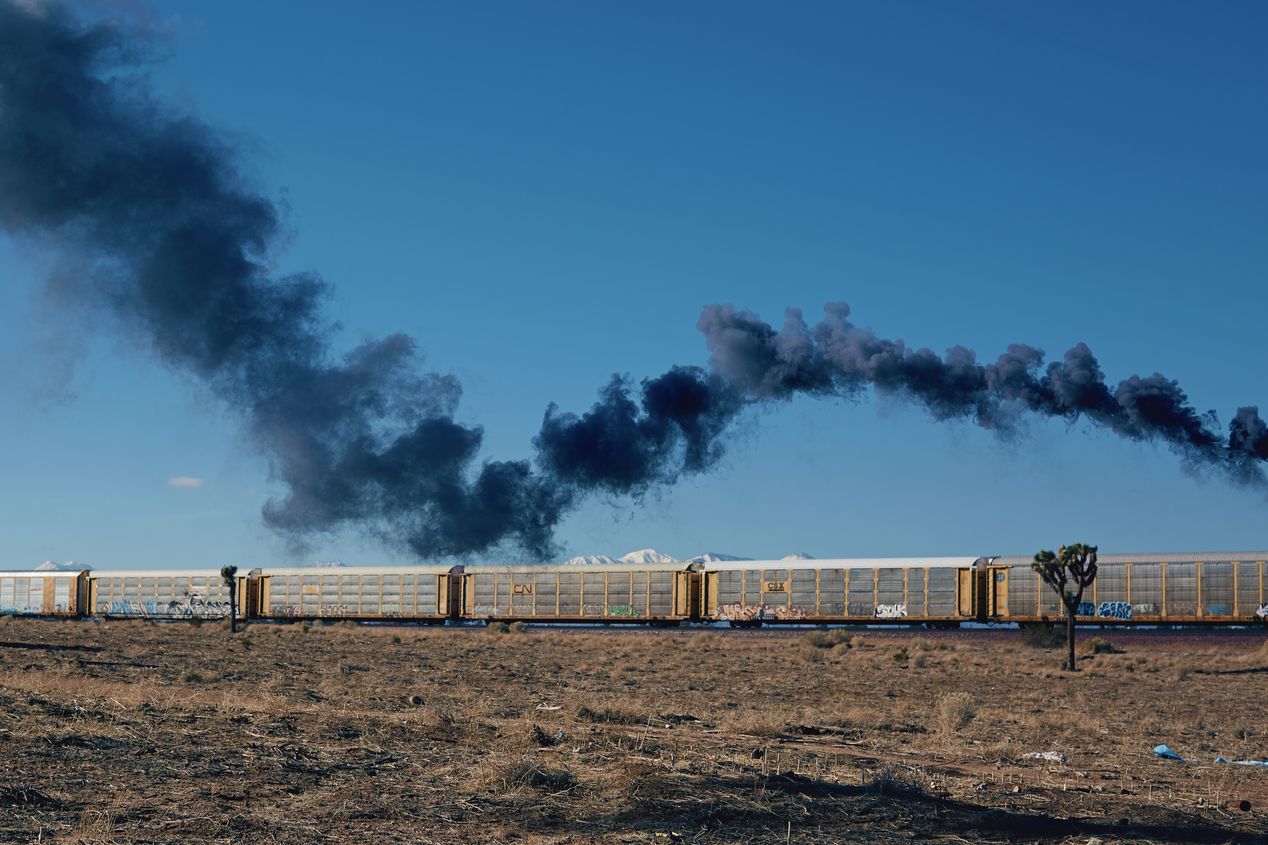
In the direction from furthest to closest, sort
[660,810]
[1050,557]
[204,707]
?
[1050,557] → [204,707] → [660,810]

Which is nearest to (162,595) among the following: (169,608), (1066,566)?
(169,608)

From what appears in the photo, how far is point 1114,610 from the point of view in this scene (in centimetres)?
4903

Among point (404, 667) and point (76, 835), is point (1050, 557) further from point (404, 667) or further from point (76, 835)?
point (76, 835)

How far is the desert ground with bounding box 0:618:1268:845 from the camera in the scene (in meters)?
10.5

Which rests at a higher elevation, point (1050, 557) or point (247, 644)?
point (1050, 557)

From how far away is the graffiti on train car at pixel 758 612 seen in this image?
185 feet

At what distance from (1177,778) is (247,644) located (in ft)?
127

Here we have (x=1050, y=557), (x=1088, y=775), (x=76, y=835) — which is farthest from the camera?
(x=1050, y=557)

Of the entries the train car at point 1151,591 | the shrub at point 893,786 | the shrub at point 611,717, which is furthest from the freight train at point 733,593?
the shrub at point 893,786

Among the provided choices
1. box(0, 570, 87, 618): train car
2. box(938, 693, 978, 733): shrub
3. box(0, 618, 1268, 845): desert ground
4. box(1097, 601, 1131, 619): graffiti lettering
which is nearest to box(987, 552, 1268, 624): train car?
box(1097, 601, 1131, 619): graffiti lettering

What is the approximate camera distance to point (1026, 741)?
757 inches

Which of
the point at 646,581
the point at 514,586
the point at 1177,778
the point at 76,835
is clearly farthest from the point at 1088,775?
the point at 514,586

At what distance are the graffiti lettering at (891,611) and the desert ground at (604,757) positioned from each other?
62.3ft

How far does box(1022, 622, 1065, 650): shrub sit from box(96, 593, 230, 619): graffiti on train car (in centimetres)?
4935
